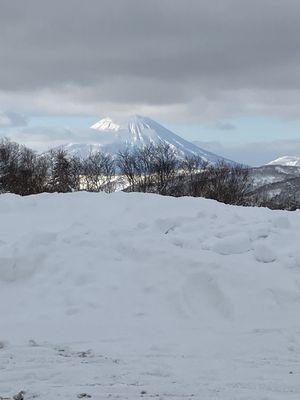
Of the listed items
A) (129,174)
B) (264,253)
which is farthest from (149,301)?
(129,174)

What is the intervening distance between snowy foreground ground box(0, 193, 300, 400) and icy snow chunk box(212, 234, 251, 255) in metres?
0.02

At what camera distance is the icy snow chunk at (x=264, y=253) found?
8998 millimetres

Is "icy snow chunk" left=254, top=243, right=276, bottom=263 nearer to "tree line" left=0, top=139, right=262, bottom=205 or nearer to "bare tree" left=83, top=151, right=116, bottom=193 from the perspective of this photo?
"tree line" left=0, top=139, right=262, bottom=205

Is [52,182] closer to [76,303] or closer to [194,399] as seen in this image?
[76,303]

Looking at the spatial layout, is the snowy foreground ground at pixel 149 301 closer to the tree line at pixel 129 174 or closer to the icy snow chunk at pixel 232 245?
the icy snow chunk at pixel 232 245

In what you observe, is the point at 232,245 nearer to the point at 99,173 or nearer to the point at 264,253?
the point at 264,253

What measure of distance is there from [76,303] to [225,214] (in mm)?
4272

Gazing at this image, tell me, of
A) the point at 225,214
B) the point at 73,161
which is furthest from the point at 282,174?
the point at 225,214

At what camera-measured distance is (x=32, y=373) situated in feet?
17.4

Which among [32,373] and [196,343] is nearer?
[32,373]

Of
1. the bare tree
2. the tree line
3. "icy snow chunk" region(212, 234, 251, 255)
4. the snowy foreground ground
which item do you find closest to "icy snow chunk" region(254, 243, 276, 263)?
the snowy foreground ground

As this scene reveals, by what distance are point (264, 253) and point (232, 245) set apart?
22.8 inches

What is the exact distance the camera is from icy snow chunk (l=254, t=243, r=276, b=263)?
9.00 meters

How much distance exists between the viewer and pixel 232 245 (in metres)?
9.35
